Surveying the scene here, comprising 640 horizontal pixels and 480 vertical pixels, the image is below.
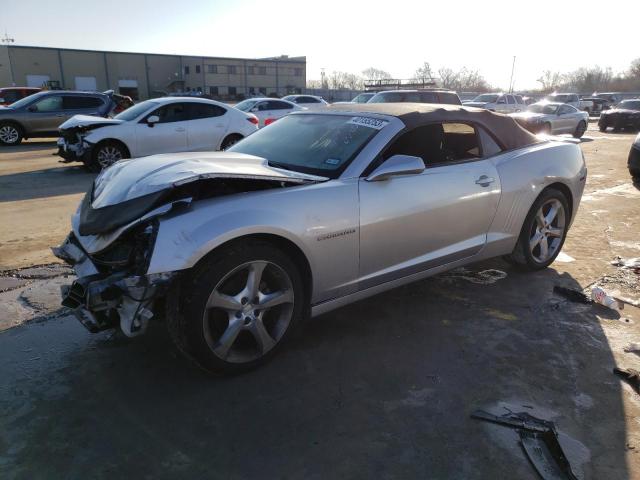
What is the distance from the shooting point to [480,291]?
13.6 feet

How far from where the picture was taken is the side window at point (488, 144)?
160 inches

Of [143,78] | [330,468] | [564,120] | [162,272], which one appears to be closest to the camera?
[330,468]

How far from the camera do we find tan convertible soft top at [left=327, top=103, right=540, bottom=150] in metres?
3.62

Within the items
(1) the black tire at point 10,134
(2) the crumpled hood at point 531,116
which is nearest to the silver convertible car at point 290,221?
(1) the black tire at point 10,134

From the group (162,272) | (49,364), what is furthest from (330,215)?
(49,364)

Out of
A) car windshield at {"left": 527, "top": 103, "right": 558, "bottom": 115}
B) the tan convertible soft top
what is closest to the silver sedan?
car windshield at {"left": 527, "top": 103, "right": 558, "bottom": 115}

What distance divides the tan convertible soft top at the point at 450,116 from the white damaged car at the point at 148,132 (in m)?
6.44

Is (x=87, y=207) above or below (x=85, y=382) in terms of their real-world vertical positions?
above

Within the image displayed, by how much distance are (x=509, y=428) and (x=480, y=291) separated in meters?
1.87

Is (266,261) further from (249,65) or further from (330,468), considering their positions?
(249,65)

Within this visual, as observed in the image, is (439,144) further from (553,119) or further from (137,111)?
(553,119)

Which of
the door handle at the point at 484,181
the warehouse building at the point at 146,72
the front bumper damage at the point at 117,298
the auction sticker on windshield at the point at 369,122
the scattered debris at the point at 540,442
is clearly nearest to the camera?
the scattered debris at the point at 540,442

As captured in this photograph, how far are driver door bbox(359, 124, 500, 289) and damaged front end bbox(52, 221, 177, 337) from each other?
52.7 inches

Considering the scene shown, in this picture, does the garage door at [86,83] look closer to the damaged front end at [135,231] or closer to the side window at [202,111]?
the side window at [202,111]
